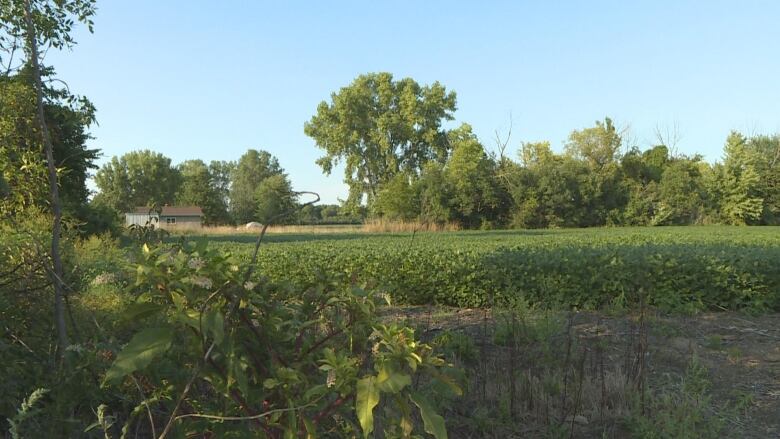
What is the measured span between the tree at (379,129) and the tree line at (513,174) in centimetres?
9

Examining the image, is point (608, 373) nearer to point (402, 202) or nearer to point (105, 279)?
point (105, 279)

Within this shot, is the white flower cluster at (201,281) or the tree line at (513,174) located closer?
the white flower cluster at (201,281)

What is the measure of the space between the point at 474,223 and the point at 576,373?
30000 mm

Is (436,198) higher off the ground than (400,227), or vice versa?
(436,198)

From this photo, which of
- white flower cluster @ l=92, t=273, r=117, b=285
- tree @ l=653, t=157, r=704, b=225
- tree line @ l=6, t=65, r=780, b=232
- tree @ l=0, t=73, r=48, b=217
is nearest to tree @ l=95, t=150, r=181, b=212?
tree line @ l=6, t=65, r=780, b=232

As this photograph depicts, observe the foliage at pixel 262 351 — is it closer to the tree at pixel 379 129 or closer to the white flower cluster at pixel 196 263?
the white flower cluster at pixel 196 263

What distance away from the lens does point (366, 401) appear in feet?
3.50

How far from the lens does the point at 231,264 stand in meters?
1.23

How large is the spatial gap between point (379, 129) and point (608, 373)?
4575 cm

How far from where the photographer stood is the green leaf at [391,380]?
1064 mm

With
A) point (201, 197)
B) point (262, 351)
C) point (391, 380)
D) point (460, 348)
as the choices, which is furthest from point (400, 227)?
point (201, 197)

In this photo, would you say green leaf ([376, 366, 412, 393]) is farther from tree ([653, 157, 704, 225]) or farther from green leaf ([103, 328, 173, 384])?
tree ([653, 157, 704, 225])

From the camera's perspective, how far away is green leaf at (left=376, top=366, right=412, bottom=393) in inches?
41.9

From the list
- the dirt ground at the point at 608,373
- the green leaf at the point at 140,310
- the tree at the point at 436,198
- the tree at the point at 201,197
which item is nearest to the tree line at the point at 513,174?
the tree at the point at 436,198
